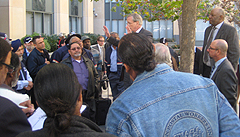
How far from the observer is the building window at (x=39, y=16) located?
16.2 m

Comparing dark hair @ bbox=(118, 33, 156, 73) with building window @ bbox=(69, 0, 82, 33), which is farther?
building window @ bbox=(69, 0, 82, 33)

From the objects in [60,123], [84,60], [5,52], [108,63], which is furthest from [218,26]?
[60,123]

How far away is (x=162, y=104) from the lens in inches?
72.4

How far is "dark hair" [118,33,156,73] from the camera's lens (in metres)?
1.97

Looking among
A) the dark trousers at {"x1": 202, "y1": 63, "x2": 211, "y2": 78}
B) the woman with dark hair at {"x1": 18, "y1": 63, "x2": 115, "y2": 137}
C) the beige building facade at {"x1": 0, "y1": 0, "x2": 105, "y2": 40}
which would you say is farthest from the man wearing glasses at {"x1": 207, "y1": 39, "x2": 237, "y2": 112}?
the beige building facade at {"x1": 0, "y1": 0, "x2": 105, "y2": 40}

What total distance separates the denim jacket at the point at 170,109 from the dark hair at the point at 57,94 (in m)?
0.40

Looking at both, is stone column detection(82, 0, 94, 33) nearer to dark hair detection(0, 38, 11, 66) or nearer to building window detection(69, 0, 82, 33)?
building window detection(69, 0, 82, 33)

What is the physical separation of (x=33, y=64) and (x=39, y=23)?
11915mm

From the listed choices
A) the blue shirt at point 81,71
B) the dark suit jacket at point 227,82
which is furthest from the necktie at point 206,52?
the blue shirt at point 81,71

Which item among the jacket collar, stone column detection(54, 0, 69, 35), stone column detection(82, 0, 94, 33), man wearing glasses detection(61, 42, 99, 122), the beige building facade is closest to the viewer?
the jacket collar

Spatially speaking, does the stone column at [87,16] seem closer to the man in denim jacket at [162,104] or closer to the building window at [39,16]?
the building window at [39,16]

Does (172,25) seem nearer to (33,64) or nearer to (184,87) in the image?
(33,64)

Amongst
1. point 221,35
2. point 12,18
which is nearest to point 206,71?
point 221,35

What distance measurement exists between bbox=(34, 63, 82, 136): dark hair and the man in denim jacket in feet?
1.34
